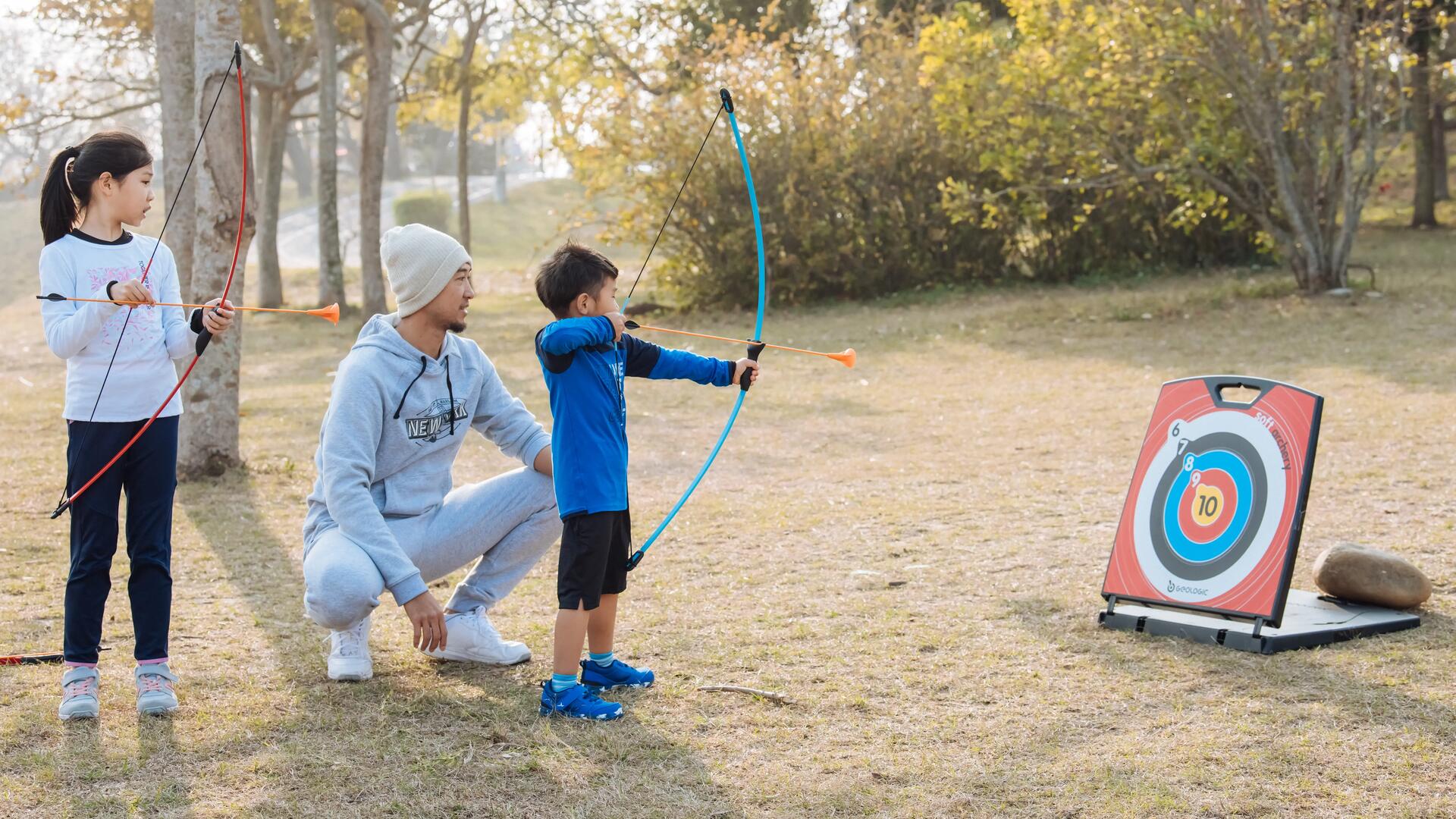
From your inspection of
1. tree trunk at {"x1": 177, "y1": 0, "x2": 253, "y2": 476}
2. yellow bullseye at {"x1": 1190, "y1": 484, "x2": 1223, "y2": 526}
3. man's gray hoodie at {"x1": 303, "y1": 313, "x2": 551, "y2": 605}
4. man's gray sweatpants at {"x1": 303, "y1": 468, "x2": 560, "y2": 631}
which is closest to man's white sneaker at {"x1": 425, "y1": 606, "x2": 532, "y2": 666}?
man's gray sweatpants at {"x1": 303, "y1": 468, "x2": 560, "y2": 631}

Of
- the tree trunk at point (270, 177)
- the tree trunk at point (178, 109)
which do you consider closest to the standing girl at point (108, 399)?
the tree trunk at point (178, 109)

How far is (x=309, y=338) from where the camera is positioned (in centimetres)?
1590

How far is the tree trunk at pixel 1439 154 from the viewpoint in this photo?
2005cm

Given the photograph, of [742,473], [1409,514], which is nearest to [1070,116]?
[742,473]

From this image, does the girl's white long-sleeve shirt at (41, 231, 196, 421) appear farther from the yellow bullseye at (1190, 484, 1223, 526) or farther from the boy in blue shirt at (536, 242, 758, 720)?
the yellow bullseye at (1190, 484, 1223, 526)

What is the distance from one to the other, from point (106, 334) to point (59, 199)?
1.19 feet

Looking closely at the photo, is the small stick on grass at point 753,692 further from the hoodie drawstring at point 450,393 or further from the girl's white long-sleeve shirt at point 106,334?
the girl's white long-sleeve shirt at point 106,334

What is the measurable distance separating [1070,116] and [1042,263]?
3.11m

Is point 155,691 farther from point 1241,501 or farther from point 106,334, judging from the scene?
point 1241,501

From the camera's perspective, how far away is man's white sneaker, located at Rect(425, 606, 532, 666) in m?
3.88

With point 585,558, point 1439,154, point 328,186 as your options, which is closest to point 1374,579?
point 585,558

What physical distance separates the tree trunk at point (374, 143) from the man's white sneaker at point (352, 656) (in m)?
11.2

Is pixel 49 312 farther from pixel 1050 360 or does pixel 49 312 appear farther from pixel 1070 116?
pixel 1070 116

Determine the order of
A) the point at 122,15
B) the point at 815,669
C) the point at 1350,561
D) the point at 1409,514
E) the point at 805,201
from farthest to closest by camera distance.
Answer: the point at 122,15, the point at 805,201, the point at 1409,514, the point at 1350,561, the point at 815,669
